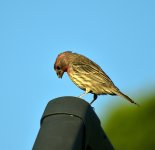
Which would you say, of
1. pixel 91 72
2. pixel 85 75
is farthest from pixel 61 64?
pixel 91 72

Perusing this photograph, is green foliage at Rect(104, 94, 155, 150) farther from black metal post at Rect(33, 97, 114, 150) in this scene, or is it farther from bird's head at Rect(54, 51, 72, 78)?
black metal post at Rect(33, 97, 114, 150)

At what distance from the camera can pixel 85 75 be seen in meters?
14.6

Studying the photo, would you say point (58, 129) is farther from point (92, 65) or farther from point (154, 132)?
point (154, 132)

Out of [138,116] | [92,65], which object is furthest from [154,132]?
[92,65]

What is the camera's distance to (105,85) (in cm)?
1434

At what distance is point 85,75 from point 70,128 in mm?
8888

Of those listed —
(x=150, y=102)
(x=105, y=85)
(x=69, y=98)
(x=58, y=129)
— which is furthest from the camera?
(x=150, y=102)

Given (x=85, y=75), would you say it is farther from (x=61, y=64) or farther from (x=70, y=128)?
(x=70, y=128)

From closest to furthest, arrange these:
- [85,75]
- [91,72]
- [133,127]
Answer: [85,75], [91,72], [133,127]

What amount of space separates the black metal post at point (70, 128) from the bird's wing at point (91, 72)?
7.90 metres

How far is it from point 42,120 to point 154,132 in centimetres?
3088

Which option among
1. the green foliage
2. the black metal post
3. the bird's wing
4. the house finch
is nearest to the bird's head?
the house finch

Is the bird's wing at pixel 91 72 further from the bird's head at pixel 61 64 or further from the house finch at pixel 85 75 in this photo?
the bird's head at pixel 61 64

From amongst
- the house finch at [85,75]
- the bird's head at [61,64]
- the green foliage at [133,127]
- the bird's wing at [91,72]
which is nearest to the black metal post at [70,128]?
the house finch at [85,75]
